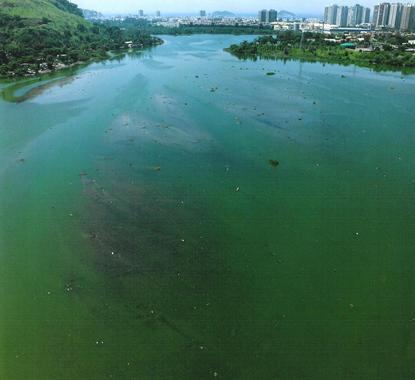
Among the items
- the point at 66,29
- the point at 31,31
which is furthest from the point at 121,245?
the point at 66,29

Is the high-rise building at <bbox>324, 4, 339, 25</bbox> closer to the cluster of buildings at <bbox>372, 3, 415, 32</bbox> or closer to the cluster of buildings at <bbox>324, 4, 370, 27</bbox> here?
the cluster of buildings at <bbox>324, 4, 370, 27</bbox>

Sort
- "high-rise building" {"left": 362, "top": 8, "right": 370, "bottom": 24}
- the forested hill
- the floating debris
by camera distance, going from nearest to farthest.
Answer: the floating debris → the forested hill → "high-rise building" {"left": 362, "top": 8, "right": 370, "bottom": 24}

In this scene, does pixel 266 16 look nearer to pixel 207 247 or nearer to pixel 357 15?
pixel 357 15

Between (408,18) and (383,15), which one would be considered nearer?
(408,18)

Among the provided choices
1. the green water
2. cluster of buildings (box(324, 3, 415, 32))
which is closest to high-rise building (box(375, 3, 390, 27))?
cluster of buildings (box(324, 3, 415, 32))

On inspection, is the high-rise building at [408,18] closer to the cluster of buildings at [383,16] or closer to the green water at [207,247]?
the cluster of buildings at [383,16]

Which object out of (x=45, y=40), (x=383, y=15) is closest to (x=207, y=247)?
(x=45, y=40)

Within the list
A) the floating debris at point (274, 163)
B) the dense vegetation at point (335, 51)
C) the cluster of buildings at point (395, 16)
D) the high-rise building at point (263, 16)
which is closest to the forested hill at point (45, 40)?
the dense vegetation at point (335, 51)
